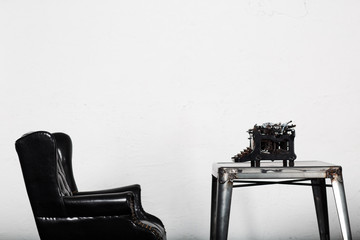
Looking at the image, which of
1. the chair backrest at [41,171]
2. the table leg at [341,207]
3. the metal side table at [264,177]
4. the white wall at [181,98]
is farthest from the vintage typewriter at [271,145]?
the white wall at [181,98]

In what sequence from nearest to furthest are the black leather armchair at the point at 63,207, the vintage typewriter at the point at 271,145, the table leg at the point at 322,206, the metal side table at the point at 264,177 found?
the black leather armchair at the point at 63,207 < the metal side table at the point at 264,177 < the vintage typewriter at the point at 271,145 < the table leg at the point at 322,206

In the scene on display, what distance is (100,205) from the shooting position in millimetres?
2545

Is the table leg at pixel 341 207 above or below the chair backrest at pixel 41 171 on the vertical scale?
below

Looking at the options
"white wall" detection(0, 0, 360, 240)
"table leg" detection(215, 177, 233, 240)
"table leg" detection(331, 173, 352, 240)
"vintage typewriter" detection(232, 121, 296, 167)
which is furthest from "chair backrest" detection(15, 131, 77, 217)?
"white wall" detection(0, 0, 360, 240)

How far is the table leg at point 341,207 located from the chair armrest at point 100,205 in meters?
1.09

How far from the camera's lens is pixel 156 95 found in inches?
173

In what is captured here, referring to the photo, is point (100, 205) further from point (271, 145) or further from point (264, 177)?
point (271, 145)

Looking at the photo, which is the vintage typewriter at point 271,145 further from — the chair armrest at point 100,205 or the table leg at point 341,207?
the chair armrest at point 100,205

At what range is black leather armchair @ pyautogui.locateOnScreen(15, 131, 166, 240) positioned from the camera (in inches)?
99.9

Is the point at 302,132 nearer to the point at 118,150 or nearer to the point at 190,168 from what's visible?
the point at 190,168

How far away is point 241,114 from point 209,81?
0.40 metres

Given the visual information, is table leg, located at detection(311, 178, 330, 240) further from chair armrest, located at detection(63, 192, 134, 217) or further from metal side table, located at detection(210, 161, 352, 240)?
chair armrest, located at detection(63, 192, 134, 217)

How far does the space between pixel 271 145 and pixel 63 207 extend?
1.23 m

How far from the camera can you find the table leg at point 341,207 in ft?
8.63
